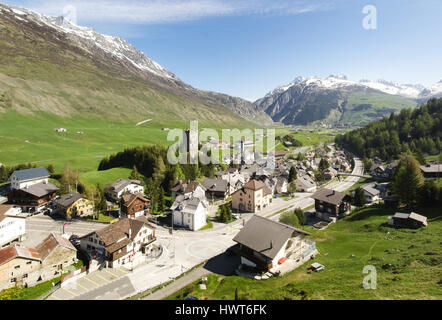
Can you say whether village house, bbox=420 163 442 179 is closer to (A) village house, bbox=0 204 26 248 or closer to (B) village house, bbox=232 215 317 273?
(B) village house, bbox=232 215 317 273

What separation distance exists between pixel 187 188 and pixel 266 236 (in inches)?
1899

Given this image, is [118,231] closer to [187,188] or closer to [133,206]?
[133,206]

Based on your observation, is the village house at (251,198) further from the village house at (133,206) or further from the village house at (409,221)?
the village house at (409,221)

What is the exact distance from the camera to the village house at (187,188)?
281 feet

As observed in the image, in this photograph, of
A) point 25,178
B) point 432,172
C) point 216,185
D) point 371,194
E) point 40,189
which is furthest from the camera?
point 216,185

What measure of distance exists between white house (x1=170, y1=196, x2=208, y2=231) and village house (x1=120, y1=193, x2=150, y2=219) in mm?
11664

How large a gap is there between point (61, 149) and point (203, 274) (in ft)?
442

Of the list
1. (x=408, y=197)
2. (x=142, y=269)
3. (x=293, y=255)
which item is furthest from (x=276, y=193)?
(x=142, y=269)


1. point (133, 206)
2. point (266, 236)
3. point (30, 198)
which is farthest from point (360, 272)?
point (30, 198)

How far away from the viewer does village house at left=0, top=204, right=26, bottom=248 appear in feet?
173

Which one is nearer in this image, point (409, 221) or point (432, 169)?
point (409, 221)

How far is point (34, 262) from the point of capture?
140ft

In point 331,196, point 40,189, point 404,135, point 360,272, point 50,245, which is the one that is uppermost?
point 404,135

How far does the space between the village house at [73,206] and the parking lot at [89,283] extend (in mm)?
29686
